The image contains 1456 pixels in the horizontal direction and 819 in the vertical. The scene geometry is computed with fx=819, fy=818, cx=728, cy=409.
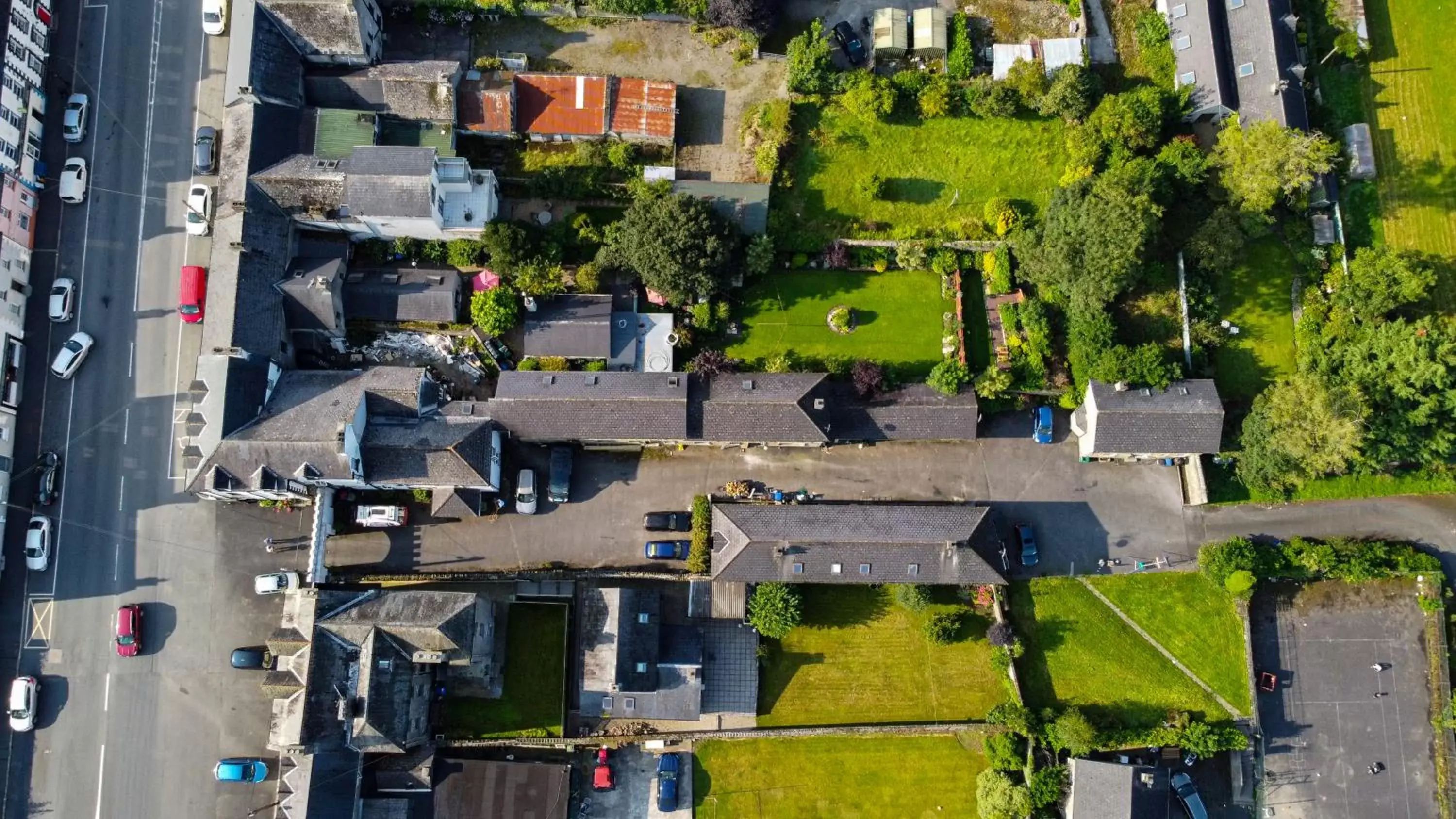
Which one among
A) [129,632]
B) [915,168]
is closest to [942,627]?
[915,168]

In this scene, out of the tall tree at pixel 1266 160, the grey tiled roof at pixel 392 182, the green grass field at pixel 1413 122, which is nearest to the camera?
the grey tiled roof at pixel 392 182

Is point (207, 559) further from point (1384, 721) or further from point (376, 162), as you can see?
point (1384, 721)

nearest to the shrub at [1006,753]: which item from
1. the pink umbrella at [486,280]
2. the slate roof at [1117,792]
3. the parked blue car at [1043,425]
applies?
the slate roof at [1117,792]

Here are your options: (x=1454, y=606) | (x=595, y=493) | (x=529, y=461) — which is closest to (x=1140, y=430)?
(x=1454, y=606)

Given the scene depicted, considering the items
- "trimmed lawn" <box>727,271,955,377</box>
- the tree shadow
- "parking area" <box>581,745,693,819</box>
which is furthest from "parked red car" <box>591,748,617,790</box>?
the tree shadow

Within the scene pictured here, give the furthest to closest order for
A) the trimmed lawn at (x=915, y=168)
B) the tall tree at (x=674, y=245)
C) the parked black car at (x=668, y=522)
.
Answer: the trimmed lawn at (x=915, y=168) < the parked black car at (x=668, y=522) < the tall tree at (x=674, y=245)

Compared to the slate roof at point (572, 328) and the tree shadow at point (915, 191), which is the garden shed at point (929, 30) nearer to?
the tree shadow at point (915, 191)
